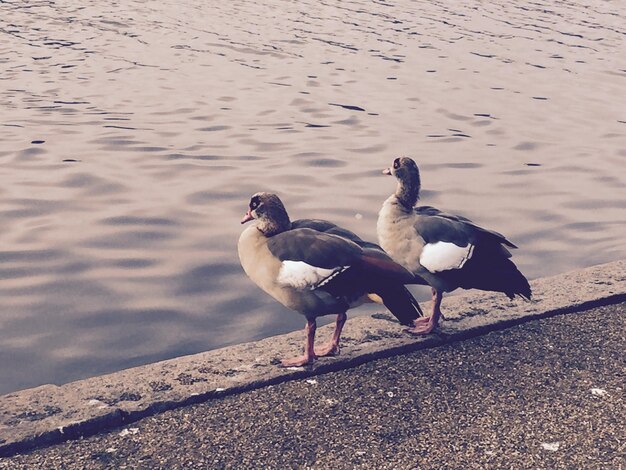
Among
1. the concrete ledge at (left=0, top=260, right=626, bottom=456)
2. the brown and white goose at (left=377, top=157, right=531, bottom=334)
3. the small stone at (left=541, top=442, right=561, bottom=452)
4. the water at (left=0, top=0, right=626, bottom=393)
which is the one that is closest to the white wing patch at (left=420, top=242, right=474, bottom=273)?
the brown and white goose at (left=377, top=157, right=531, bottom=334)

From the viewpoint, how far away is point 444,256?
500cm

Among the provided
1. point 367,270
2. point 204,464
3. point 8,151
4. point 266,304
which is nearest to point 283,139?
point 8,151

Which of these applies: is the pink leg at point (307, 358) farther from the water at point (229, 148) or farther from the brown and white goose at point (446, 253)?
the water at point (229, 148)

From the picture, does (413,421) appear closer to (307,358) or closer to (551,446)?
(551,446)

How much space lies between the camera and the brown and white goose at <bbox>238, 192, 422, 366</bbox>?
15.1 feet

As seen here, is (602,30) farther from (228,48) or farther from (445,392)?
(445,392)

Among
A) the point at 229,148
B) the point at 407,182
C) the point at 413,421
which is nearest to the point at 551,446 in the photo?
the point at 413,421

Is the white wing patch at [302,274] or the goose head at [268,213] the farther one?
the goose head at [268,213]

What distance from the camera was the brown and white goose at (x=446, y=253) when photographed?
5027 millimetres

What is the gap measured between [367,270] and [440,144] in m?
6.85

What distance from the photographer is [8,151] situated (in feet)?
33.2

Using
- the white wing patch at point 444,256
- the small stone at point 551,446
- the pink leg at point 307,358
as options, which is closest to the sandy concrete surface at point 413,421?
the small stone at point 551,446

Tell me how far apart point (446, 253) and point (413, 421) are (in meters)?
1.16

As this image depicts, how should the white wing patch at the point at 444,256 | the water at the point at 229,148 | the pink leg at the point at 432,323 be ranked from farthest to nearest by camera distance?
the water at the point at 229,148 → the pink leg at the point at 432,323 → the white wing patch at the point at 444,256
